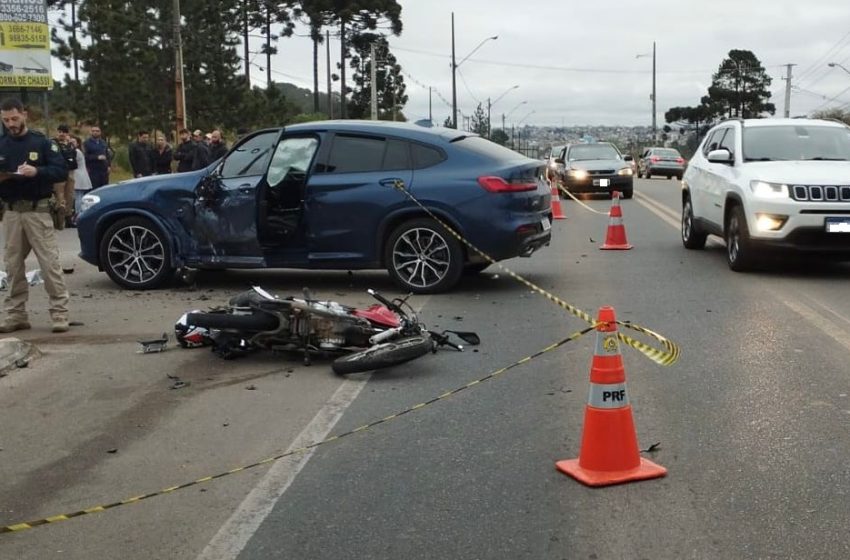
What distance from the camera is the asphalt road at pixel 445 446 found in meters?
3.80

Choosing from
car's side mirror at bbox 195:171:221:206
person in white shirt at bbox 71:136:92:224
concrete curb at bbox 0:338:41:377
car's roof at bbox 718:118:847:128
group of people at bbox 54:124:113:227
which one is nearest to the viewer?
concrete curb at bbox 0:338:41:377

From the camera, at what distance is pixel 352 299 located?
9391mm

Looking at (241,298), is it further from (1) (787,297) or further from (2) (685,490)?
(1) (787,297)

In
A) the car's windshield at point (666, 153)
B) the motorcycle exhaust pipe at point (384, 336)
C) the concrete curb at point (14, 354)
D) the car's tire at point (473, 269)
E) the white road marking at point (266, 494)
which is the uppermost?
the car's windshield at point (666, 153)

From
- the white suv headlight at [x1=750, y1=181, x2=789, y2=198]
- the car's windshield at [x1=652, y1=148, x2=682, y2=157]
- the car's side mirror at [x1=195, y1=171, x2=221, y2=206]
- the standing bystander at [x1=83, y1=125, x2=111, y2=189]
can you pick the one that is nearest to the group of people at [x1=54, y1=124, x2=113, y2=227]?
the standing bystander at [x1=83, y1=125, x2=111, y2=189]

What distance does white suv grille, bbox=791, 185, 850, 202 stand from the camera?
9961 mm

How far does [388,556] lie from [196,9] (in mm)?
46816

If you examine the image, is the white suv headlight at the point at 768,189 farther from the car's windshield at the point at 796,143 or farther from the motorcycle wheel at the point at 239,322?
the motorcycle wheel at the point at 239,322

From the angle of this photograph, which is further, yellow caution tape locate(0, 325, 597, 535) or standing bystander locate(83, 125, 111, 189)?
standing bystander locate(83, 125, 111, 189)

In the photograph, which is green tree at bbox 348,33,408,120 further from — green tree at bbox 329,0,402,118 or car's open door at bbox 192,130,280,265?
car's open door at bbox 192,130,280,265

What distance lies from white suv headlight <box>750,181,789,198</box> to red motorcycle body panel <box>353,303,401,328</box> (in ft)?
16.6

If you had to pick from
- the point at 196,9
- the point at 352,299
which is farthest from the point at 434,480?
the point at 196,9

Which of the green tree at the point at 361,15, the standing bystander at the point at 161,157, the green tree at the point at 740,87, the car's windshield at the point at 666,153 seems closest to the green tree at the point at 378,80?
the green tree at the point at 361,15

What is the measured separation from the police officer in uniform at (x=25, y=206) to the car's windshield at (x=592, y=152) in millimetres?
19989
